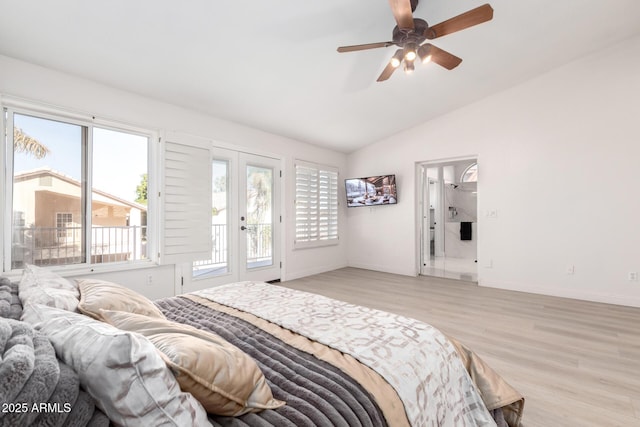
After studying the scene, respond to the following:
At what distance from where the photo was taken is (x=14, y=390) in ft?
1.85

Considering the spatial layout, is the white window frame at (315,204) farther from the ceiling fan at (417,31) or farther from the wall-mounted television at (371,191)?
the ceiling fan at (417,31)

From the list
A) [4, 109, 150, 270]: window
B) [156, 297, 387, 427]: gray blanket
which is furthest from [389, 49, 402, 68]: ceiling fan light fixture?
[4, 109, 150, 270]: window

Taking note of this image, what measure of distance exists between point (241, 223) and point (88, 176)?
1936 mm

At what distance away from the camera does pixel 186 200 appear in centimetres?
383

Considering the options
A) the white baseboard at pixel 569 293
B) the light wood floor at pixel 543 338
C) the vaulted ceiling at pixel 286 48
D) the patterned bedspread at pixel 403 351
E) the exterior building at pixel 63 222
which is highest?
the vaulted ceiling at pixel 286 48

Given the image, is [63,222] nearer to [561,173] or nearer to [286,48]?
[286,48]

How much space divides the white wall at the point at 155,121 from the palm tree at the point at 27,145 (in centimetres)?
35

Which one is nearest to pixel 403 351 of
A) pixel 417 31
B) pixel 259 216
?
pixel 417 31

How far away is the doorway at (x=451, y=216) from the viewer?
7254mm

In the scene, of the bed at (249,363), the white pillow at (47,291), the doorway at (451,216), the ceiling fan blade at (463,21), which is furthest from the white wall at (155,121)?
the doorway at (451,216)

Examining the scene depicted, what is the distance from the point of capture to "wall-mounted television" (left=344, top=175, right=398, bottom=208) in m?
5.69

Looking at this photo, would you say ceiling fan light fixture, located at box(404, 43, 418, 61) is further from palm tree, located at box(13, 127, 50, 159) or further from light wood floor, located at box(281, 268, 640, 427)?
palm tree, located at box(13, 127, 50, 159)

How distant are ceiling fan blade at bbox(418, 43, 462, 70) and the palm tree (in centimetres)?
370

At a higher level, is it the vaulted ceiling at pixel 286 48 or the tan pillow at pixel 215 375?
the vaulted ceiling at pixel 286 48
